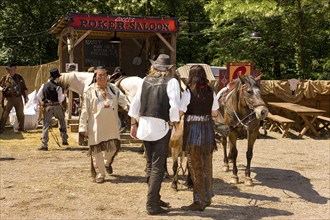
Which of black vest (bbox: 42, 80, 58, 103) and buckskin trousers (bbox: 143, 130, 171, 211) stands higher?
black vest (bbox: 42, 80, 58, 103)

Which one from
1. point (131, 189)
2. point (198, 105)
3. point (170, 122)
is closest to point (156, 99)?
point (170, 122)

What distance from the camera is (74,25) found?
14.0 meters

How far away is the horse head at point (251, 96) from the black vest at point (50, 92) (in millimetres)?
5016

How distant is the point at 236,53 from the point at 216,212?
758 inches

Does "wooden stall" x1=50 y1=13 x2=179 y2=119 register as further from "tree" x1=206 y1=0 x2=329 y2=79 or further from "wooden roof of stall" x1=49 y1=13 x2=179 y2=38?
"tree" x1=206 y1=0 x2=329 y2=79

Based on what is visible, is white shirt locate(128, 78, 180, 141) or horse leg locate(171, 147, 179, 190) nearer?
white shirt locate(128, 78, 180, 141)

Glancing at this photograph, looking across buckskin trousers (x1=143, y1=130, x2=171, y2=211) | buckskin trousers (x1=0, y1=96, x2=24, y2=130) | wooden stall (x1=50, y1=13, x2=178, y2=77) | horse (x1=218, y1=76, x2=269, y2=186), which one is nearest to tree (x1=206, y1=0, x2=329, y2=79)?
wooden stall (x1=50, y1=13, x2=178, y2=77)

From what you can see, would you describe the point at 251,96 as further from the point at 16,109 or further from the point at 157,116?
the point at 16,109

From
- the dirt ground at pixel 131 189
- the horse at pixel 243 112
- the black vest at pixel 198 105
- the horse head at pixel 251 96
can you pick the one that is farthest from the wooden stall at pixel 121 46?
the black vest at pixel 198 105

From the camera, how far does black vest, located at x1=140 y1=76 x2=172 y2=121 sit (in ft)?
20.0

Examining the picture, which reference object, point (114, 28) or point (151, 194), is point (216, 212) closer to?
point (151, 194)

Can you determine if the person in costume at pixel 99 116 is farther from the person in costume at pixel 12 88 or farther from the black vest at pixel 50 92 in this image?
the person in costume at pixel 12 88

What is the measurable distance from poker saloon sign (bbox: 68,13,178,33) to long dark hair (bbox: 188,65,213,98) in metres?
8.61

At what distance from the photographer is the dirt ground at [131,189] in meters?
6.43
